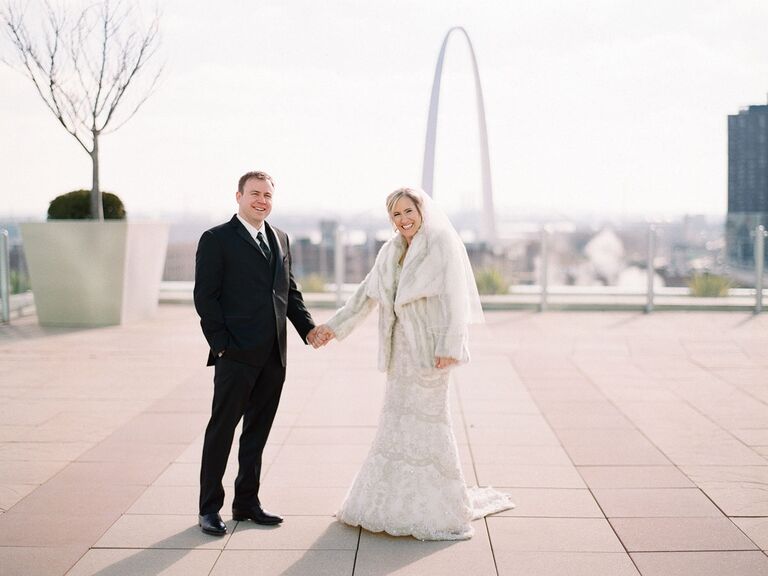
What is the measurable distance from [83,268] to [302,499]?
787cm

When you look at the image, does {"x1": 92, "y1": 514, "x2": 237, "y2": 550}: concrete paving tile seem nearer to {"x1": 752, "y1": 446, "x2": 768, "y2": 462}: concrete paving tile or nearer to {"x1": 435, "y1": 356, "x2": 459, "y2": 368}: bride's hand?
{"x1": 435, "y1": 356, "x2": 459, "y2": 368}: bride's hand

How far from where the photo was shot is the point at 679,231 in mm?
15805

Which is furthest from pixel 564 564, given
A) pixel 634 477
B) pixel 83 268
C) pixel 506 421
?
pixel 83 268

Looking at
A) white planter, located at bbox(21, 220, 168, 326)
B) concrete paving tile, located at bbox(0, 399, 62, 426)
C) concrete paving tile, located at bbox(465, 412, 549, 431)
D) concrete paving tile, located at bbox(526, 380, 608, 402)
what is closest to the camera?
concrete paving tile, located at bbox(465, 412, 549, 431)

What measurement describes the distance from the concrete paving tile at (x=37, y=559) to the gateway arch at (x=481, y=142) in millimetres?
24005

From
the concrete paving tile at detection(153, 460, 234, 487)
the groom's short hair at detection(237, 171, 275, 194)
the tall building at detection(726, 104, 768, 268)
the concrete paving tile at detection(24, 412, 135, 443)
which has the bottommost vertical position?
the concrete paving tile at detection(153, 460, 234, 487)

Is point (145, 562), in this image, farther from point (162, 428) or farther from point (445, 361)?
point (162, 428)

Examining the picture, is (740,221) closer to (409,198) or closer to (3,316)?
(3,316)

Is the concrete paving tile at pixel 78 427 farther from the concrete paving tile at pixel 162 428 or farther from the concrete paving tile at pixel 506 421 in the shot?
the concrete paving tile at pixel 506 421

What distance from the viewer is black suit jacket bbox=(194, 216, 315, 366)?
4117mm

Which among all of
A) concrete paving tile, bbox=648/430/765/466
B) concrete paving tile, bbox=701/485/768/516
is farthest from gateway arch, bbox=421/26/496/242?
concrete paving tile, bbox=701/485/768/516

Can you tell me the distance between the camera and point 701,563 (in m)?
3.80

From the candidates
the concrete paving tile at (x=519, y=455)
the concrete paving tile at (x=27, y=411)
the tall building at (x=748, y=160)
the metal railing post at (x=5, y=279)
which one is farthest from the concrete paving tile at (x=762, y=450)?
the tall building at (x=748, y=160)

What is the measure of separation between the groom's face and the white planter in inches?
308
